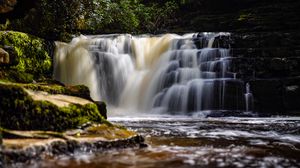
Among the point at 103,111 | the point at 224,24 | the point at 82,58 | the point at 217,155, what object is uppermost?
the point at 224,24

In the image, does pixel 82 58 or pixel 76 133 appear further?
pixel 82 58

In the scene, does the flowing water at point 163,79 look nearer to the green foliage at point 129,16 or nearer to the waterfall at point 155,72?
the waterfall at point 155,72

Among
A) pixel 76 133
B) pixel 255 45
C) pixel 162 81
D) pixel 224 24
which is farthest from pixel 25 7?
pixel 224 24

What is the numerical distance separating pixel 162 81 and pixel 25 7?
25.0 feet

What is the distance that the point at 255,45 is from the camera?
14.7 meters

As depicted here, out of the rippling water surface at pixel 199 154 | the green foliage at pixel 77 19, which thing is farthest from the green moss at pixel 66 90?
the green foliage at pixel 77 19

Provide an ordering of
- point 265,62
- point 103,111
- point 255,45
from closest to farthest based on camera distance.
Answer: point 103,111, point 265,62, point 255,45

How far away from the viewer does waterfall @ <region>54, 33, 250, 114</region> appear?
42.5ft

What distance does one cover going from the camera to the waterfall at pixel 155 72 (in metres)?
12.9

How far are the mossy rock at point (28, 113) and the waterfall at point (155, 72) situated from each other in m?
8.04

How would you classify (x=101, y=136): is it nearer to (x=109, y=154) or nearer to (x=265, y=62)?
(x=109, y=154)

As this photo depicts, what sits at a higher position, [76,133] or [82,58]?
[82,58]

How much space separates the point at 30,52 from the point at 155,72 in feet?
15.2

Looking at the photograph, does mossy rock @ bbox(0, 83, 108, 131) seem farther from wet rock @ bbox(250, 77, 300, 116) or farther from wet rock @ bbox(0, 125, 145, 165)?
wet rock @ bbox(250, 77, 300, 116)
